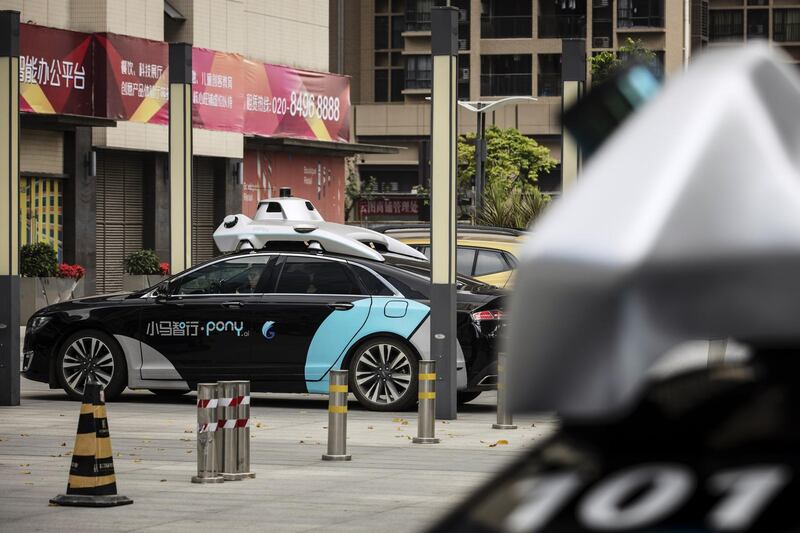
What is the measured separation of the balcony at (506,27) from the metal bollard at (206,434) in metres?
86.0

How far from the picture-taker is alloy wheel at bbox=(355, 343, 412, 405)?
51.4 ft

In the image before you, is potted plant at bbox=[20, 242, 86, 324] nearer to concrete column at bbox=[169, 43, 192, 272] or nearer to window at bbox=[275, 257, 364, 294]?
concrete column at bbox=[169, 43, 192, 272]

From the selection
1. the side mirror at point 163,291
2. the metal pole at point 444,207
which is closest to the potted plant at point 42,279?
the side mirror at point 163,291

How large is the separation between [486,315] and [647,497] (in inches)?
576

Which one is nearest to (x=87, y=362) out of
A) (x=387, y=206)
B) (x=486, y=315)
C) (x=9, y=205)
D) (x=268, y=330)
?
(x=9, y=205)

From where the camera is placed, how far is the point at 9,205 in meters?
15.7

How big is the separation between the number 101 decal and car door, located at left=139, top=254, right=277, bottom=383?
14784 mm

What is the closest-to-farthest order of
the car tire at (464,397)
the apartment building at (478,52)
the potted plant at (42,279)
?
the car tire at (464,397) < the potted plant at (42,279) < the apartment building at (478,52)

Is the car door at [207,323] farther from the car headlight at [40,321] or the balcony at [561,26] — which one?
the balcony at [561,26]

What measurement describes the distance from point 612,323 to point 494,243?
18.5 m

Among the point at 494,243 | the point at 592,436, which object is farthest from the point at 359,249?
the point at 592,436

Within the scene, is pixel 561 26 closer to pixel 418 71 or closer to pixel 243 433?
pixel 418 71

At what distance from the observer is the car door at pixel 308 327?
1573cm

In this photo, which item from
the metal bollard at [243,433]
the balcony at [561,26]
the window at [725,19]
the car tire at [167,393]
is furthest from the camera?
the window at [725,19]
